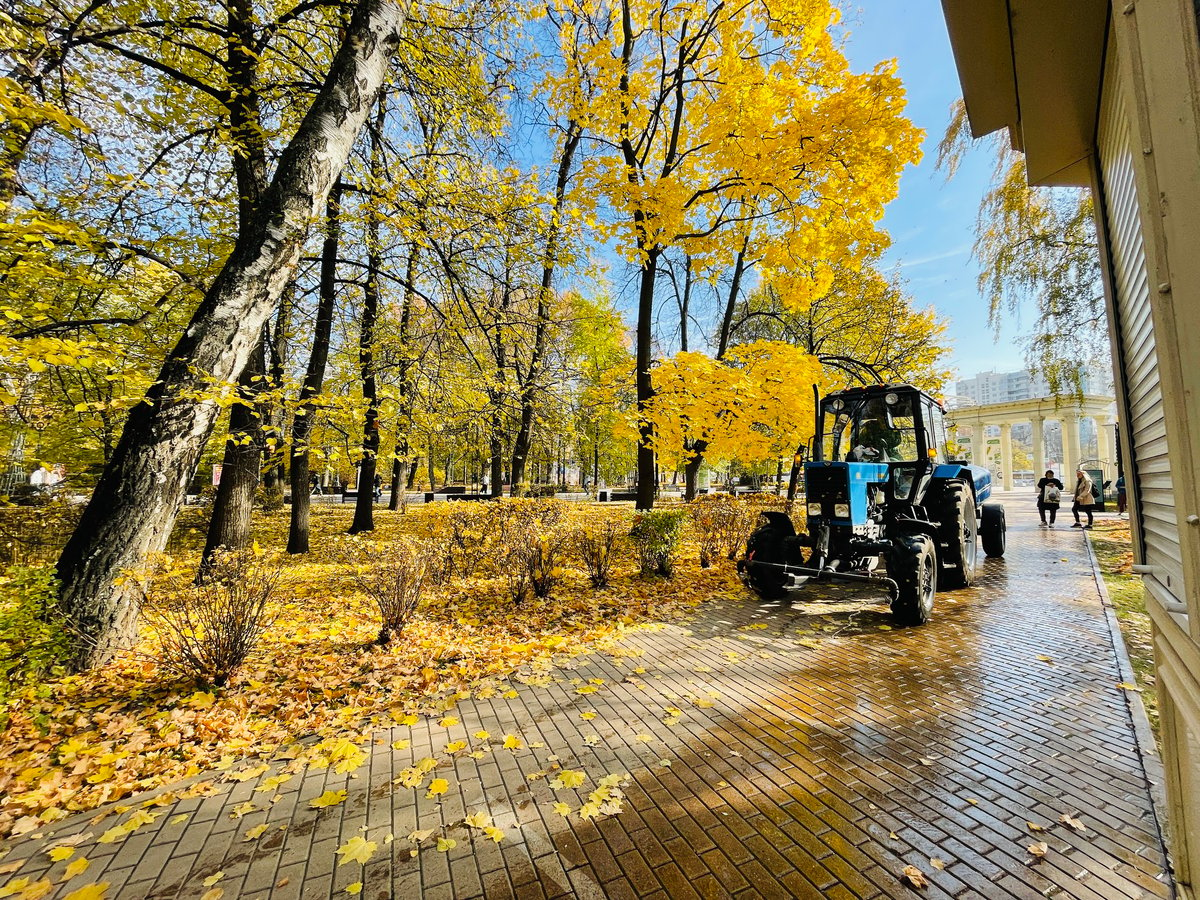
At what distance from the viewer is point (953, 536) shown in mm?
6680

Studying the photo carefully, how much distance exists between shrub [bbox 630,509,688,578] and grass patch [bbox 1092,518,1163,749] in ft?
16.1

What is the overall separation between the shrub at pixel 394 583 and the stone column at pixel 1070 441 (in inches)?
1284

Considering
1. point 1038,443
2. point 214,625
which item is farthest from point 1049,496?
point 1038,443

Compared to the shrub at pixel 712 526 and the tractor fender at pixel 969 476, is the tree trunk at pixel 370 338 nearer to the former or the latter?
the shrub at pixel 712 526

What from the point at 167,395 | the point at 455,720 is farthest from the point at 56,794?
the point at 167,395

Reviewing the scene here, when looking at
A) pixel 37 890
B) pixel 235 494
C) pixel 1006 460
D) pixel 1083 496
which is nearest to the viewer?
pixel 37 890

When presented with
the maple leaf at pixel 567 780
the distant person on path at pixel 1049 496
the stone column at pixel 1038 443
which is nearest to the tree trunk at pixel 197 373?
→ the maple leaf at pixel 567 780

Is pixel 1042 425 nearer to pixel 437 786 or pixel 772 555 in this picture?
pixel 772 555

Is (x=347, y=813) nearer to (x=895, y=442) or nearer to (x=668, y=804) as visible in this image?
(x=668, y=804)

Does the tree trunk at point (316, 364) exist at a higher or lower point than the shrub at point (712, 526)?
higher

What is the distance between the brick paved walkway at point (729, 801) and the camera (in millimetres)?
2076

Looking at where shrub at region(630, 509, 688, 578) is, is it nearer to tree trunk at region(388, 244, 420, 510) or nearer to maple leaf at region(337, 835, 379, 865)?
tree trunk at region(388, 244, 420, 510)

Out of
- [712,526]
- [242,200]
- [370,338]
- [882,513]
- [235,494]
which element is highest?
[242,200]

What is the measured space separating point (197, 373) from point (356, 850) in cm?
376
